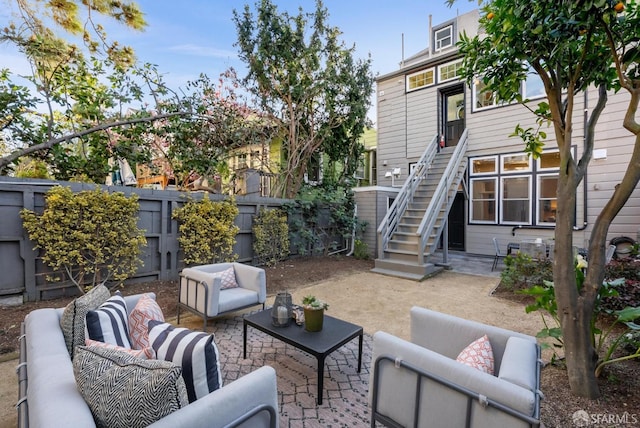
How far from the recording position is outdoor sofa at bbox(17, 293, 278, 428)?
1.13 meters

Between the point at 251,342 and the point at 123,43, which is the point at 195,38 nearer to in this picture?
the point at 123,43

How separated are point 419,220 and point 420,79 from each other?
5312 mm

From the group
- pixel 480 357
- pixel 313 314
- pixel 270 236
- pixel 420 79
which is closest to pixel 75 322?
pixel 313 314

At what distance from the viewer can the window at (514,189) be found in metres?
8.04

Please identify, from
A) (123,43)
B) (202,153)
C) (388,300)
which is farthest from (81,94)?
(388,300)

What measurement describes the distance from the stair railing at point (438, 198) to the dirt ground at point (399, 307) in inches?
36.3

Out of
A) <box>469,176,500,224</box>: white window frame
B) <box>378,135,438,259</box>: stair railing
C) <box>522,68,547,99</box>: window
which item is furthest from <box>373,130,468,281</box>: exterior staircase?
<box>522,68,547,99</box>: window

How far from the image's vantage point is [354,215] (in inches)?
366

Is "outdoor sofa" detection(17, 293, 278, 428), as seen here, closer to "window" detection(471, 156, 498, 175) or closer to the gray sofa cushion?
the gray sofa cushion

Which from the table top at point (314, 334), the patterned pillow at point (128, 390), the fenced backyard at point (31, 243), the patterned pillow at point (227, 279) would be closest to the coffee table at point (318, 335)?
the table top at point (314, 334)

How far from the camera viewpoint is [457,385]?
1568 millimetres

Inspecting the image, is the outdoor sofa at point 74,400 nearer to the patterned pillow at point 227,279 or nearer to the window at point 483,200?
the patterned pillow at point 227,279

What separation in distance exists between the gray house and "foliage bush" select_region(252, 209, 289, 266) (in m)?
2.44

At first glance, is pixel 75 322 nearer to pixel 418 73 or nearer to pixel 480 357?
pixel 480 357
